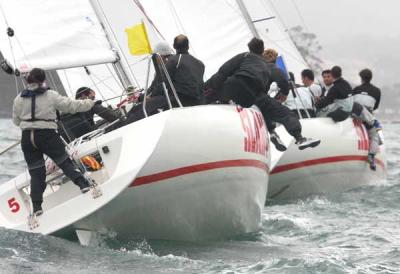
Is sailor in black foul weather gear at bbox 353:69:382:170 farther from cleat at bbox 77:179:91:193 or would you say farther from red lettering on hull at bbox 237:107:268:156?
cleat at bbox 77:179:91:193

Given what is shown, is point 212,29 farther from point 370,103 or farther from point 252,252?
point 252,252

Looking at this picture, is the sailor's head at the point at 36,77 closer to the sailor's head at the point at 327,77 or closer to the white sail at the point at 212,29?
the sailor's head at the point at 327,77

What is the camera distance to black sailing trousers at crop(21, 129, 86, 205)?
6.56 m

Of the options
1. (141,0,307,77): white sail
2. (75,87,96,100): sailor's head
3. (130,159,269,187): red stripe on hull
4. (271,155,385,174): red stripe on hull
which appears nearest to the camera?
(130,159,269,187): red stripe on hull

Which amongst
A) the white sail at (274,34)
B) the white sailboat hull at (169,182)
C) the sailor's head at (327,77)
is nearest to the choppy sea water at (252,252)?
the white sailboat hull at (169,182)

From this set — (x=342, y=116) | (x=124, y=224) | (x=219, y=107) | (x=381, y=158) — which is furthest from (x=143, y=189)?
(x=381, y=158)

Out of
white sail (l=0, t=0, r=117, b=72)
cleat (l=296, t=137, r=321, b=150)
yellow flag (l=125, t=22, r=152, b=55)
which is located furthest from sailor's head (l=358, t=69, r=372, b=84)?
yellow flag (l=125, t=22, r=152, b=55)

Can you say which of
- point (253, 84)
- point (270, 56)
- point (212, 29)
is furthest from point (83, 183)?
point (212, 29)

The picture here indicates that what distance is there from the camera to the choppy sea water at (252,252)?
5.80 m

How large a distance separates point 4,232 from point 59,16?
2.28 m

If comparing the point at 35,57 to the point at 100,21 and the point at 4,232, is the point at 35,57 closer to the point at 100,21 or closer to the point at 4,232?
the point at 100,21

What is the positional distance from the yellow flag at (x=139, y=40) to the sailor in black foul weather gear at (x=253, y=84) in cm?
88

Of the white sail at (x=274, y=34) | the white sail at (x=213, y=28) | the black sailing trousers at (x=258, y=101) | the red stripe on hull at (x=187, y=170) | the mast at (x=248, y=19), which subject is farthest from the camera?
the white sail at (x=274, y=34)

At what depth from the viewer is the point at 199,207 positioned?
668 cm
